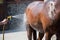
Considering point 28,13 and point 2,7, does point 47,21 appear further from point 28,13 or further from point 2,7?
point 2,7

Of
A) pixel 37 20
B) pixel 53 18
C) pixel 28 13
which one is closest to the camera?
pixel 53 18

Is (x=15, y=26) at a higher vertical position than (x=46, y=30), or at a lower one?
lower

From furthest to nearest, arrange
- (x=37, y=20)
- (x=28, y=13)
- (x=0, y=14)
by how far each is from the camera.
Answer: (x=0, y=14), (x=28, y=13), (x=37, y=20)

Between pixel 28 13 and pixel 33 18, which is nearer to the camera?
pixel 33 18

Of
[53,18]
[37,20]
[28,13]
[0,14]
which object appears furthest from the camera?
[0,14]

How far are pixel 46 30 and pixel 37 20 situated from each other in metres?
0.33

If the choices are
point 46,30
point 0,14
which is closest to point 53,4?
point 46,30

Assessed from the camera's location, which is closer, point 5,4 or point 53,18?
A: point 53,18

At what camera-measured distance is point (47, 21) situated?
10.3 ft

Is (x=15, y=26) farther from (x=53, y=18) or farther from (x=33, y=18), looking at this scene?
(x=53, y=18)

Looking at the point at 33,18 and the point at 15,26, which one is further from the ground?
the point at 33,18

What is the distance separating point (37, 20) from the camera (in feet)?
11.5

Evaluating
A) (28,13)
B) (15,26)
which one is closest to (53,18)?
(28,13)

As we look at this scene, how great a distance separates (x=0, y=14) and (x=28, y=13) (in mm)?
4360
